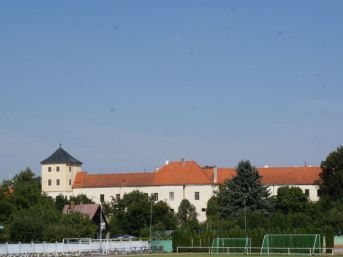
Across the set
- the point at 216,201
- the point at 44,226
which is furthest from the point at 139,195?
the point at 44,226

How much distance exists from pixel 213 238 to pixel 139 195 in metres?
52.2

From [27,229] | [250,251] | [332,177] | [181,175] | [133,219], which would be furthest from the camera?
[181,175]

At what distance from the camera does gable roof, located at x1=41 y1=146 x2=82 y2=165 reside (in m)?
150

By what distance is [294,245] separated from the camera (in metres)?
68.6

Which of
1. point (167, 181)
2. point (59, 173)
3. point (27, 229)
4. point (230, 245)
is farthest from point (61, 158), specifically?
point (230, 245)

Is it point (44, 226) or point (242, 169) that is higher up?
point (242, 169)

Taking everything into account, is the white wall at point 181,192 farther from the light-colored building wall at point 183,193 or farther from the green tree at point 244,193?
the green tree at point 244,193

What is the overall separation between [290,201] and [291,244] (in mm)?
50788

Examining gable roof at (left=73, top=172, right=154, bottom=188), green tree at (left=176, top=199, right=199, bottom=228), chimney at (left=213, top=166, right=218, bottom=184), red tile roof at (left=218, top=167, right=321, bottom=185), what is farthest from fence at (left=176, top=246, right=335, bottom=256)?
gable roof at (left=73, top=172, right=154, bottom=188)

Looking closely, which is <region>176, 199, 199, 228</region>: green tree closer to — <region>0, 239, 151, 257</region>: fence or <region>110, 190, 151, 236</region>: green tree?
<region>110, 190, 151, 236</region>: green tree

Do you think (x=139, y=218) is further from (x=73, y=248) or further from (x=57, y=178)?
(x=73, y=248)

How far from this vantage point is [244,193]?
99.4 m

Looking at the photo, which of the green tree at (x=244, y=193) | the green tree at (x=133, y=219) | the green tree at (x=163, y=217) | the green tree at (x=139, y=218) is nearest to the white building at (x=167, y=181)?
the green tree at (x=163, y=217)

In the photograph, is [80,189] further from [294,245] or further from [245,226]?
[294,245]
